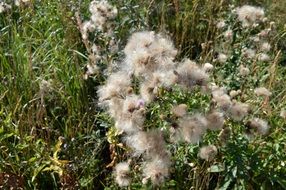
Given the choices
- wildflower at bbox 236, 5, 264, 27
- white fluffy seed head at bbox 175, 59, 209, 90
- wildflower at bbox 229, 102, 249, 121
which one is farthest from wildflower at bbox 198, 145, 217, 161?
wildflower at bbox 236, 5, 264, 27

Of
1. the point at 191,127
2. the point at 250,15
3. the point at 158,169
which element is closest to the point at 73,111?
the point at 250,15

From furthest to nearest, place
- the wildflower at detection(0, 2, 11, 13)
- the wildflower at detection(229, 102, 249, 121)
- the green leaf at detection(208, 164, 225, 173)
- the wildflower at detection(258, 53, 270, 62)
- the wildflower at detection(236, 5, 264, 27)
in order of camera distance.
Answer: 1. the wildflower at detection(0, 2, 11, 13)
2. the wildflower at detection(258, 53, 270, 62)
3. the wildflower at detection(236, 5, 264, 27)
4. the green leaf at detection(208, 164, 225, 173)
5. the wildflower at detection(229, 102, 249, 121)

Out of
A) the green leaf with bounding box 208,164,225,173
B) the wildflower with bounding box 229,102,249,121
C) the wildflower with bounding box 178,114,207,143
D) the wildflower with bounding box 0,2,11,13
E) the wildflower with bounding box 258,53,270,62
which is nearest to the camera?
the wildflower with bounding box 178,114,207,143

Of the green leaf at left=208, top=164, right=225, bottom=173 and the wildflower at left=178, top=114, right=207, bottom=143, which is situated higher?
the green leaf at left=208, top=164, right=225, bottom=173

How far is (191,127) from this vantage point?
1771 millimetres

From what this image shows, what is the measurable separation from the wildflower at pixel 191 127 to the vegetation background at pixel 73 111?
24cm

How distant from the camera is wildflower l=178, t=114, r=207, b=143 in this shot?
1.77m

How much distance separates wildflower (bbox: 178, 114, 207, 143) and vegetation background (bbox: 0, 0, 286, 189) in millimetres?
239

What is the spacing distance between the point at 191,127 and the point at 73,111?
48.4 inches

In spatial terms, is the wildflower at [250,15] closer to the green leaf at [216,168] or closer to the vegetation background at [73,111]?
the vegetation background at [73,111]

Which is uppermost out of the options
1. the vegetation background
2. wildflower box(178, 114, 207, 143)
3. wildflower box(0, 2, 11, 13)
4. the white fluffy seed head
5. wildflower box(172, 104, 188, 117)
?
wildflower box(0, 2, 11, 13)

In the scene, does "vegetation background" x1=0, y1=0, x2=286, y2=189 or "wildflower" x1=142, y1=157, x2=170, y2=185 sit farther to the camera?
"vegetation background" x1=0, y1=0, x2=286, y2=189

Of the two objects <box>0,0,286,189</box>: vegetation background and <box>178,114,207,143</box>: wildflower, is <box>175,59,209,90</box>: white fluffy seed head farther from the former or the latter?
<box>0,0,286,189</box>: vegetation background

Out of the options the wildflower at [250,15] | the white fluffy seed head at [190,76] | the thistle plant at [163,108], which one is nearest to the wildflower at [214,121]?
the thistle plant at [163,108]
